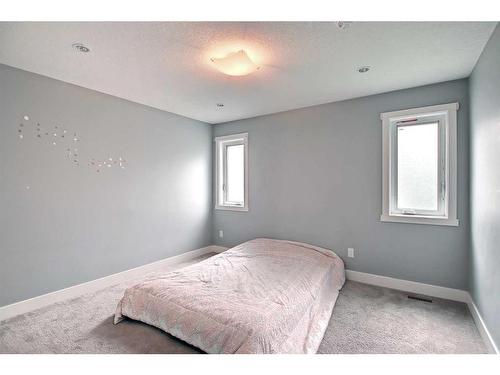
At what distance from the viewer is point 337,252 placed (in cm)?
333

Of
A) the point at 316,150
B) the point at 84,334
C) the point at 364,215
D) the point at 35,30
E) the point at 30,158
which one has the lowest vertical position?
the point at 84,334

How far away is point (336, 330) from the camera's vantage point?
6.86 ft

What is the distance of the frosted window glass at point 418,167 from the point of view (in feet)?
9.23

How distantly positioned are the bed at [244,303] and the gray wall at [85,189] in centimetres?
106

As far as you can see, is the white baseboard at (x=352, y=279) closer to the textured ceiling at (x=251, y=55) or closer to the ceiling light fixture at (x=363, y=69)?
the textured ceiling at (x=251, y=55)

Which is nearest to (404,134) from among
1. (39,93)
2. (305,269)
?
(305,269)

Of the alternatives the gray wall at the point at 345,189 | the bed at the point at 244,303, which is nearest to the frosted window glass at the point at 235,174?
the gray wall at the point at 345,189

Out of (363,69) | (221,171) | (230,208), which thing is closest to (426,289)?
(363,69)

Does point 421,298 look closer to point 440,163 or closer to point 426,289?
point 426,289

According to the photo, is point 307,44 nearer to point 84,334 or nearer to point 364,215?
point 364,215

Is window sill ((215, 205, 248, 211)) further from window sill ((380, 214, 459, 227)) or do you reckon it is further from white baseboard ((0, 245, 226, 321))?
window sill ((380, 214, 459, 227))

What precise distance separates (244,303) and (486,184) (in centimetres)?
218

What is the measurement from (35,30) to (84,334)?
241cm

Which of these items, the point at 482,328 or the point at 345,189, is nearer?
the point at 482,328
